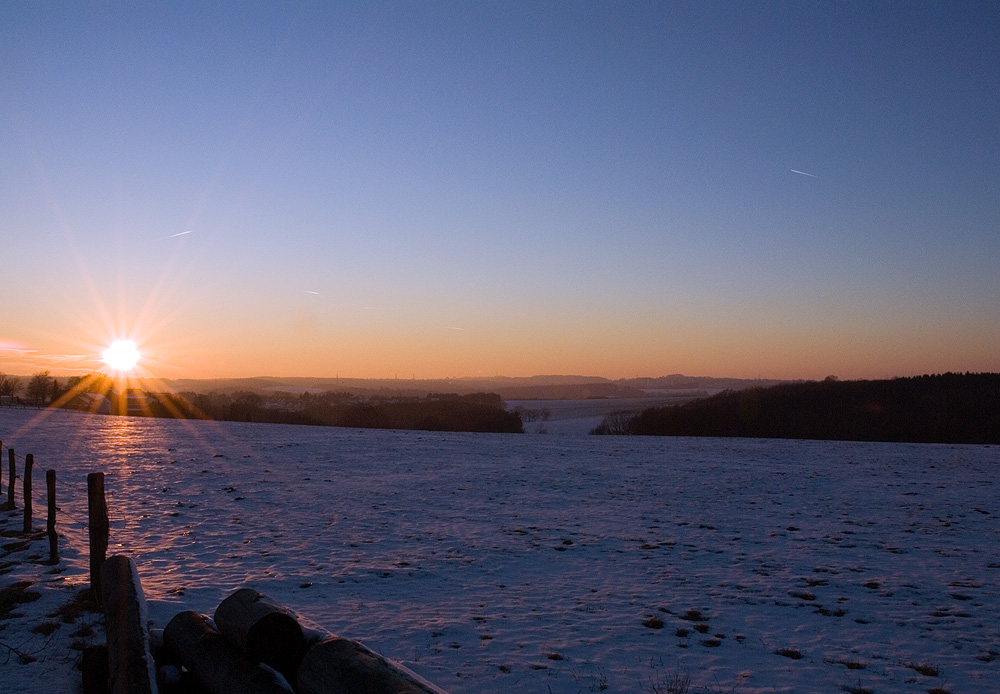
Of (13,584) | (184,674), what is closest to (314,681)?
(184,674)

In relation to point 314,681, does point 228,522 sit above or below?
below

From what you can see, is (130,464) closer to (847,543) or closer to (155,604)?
(155,604)

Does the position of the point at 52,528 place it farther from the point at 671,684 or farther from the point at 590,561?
the point at 671,684

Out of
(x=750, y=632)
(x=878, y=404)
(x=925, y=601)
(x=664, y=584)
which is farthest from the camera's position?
(x=878, y=404)

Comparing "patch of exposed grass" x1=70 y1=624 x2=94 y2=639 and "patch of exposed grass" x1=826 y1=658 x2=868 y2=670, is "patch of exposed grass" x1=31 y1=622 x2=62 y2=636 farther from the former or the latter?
"patch of exposed grass" x1=826 y1=658 x2=868 y2=670

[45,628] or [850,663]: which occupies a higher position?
[45,628]

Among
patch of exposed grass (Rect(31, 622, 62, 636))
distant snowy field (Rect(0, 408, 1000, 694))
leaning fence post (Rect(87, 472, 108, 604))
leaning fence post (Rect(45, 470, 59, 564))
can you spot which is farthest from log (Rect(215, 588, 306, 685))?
leaning fence post (Rect(45, 470, 59, 564))

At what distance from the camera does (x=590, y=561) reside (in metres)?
12.1

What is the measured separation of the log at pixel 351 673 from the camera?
142 inches

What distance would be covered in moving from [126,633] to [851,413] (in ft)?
293

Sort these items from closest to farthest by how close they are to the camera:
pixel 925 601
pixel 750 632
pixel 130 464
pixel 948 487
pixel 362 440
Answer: pixel 750 632 → pixel 925 601 → pixel 948 487 → pixel 130 464 → pixel 362 440

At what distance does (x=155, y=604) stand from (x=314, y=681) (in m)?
5.82

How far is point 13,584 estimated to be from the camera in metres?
8.55

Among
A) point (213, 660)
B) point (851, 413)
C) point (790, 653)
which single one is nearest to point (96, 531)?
point (213, 660)
